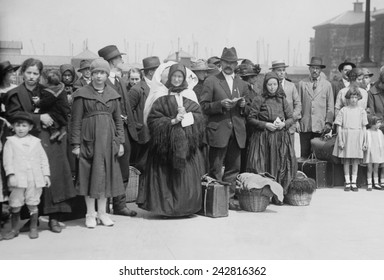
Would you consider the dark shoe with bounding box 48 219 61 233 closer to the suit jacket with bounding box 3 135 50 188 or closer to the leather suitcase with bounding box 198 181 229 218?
the suit jacket with bounding box 3 135 50 188

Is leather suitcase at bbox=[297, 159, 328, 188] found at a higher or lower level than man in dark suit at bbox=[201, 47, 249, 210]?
lower

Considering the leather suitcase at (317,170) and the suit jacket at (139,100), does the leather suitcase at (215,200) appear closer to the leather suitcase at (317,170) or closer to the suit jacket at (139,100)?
the suit jacket at (139,100)

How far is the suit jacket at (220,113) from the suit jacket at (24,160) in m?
2.60

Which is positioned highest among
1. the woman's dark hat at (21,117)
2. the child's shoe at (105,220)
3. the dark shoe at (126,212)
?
the woman's dark hat at (21,117)

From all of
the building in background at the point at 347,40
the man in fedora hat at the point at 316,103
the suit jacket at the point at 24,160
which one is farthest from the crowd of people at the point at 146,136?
the building in background at the point at 347,40

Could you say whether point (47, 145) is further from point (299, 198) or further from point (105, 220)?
point (299, 198)

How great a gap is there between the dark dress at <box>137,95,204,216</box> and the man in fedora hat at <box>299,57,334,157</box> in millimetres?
3245

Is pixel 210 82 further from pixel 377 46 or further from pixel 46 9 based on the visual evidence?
pixel 377 46

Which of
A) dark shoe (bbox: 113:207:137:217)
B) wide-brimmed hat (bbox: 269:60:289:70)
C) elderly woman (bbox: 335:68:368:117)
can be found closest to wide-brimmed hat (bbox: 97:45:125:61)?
dark shoe (bbox: 113:207:137:217)

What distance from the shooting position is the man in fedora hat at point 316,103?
9727 mm

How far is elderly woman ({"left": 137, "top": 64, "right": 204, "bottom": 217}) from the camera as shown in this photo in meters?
6.90

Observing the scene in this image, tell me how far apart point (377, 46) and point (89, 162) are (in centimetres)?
3486

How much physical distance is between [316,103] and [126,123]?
12.6 ft
